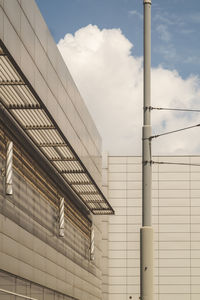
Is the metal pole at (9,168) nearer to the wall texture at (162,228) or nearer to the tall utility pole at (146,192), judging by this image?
the tall utility pole at (146,192)

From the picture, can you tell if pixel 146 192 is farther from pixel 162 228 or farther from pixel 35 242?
pixel 162 228

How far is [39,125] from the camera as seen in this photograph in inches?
1099

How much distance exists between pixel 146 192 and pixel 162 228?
5671 cm

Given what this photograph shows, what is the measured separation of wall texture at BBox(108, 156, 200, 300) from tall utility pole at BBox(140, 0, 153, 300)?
5528 centimetres

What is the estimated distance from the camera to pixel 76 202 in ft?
134

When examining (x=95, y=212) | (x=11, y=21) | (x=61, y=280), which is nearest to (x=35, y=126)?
(x=11, y=21)

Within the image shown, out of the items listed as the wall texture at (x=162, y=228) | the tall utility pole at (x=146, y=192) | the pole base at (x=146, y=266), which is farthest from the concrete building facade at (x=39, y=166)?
the wall texture at (x=162, y=228)

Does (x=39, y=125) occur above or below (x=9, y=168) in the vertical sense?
above

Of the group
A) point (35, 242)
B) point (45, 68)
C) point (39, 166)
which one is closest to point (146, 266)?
point (35, 242)

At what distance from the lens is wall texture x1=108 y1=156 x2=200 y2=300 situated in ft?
228

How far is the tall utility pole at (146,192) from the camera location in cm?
1455

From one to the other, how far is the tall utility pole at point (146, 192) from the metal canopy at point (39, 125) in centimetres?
591

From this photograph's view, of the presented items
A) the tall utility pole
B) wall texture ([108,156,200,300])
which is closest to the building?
the tall utility pole

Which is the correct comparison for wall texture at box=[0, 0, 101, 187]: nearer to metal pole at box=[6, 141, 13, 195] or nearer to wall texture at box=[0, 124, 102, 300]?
metal pole at box=[6, 141, 13, 195]
